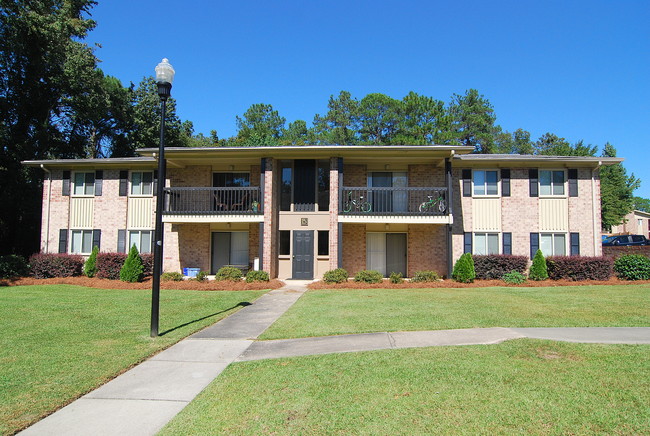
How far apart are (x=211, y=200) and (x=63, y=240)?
7.30 metres

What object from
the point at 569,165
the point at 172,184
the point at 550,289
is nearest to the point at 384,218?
the point at 550,289

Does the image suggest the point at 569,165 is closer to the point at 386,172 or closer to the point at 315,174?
the point at 386,172

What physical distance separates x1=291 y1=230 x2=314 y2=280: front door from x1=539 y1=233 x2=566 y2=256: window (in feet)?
32.4

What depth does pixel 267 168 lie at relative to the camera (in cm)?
1691

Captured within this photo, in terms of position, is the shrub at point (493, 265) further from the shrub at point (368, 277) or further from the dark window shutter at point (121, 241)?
the dark window shutter at point (121, 241)

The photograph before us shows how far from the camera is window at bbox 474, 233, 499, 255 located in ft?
57.5

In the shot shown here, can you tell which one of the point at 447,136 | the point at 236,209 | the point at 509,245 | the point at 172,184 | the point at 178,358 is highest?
the point at 447,136

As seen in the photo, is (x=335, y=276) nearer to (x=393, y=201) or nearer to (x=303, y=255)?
(x=303, y=255)

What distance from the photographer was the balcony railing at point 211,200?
17641 mm

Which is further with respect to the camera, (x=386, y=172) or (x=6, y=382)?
(x=386, y=172)

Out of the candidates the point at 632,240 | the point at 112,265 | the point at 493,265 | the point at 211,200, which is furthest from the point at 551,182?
the point at 112,265

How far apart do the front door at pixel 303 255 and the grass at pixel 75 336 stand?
355 cm

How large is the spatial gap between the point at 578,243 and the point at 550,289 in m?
4.66

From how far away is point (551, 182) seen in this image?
1756cm
